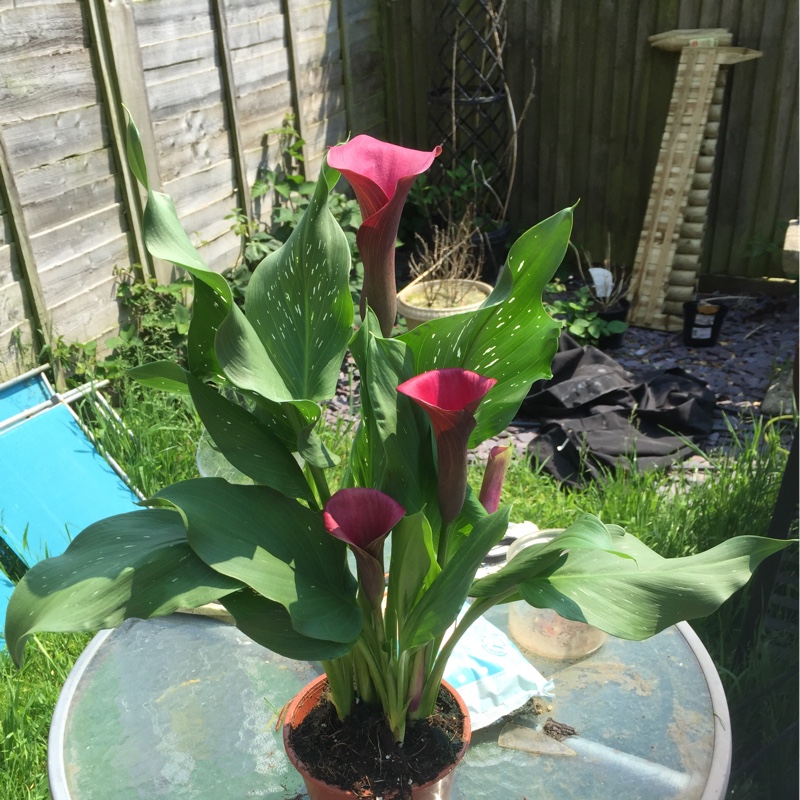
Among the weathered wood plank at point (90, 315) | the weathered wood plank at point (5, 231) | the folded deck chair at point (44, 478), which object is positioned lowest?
the folded deck chair at point (44, 478)

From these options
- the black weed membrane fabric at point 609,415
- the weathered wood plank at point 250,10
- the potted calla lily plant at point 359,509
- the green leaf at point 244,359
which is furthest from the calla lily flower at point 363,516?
the weathered wood plank at point 250,10

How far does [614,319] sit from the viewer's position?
371 cm

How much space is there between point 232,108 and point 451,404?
9.15ft

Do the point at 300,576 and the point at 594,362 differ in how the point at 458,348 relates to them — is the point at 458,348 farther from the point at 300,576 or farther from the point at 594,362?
the point at 594,362

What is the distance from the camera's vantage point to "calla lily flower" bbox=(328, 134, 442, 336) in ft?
2.49

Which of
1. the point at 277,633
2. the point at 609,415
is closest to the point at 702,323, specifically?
the point at 609,415

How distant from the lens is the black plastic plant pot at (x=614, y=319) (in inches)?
142

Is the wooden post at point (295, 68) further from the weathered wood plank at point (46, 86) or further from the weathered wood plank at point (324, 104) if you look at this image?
the weathered wood plank at point (46, 86)

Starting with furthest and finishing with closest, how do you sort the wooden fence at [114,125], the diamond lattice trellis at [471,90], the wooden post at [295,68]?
the diamond lattice trellis at [471,90], the wooden post at [295,68], the wooden fence at [114,125]

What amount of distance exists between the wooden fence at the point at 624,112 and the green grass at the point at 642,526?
176 centimetres

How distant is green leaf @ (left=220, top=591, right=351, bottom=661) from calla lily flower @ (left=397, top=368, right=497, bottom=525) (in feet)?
0.66

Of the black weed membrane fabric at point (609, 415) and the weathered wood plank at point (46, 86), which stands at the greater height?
the weathered wood plank at point (46, 86)

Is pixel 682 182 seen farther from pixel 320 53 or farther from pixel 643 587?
pixel 643 587

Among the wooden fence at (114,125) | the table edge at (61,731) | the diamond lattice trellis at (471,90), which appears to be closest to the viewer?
the table edge at (61,731)
